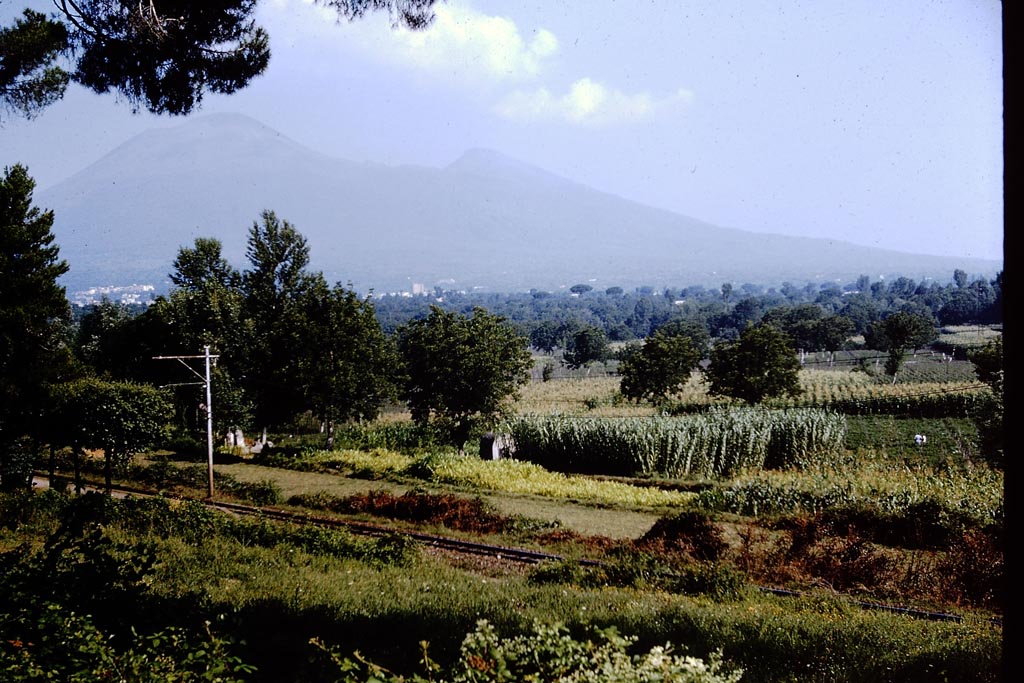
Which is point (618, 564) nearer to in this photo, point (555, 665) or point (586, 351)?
point (555, 665)

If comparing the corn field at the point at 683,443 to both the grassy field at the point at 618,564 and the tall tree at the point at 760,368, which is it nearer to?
the grassy field at the point at 618,564

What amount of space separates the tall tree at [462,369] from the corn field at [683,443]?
2.34 m

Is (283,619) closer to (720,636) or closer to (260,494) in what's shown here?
(720,636)

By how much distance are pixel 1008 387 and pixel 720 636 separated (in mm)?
3997

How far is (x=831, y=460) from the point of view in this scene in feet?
79.3

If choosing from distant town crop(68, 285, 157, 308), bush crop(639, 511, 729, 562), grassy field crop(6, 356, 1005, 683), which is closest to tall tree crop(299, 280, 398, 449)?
grassy field crop(6, 356, 1005, 683)

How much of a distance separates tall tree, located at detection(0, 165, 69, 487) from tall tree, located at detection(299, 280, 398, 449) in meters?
9.07

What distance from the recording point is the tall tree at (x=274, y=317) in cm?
3019

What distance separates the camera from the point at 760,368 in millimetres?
35750

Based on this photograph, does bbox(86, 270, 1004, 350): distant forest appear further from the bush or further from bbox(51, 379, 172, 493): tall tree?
the bush

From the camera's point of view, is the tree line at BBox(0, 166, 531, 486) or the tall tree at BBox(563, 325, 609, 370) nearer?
the tree line at BBox(0, 166, 531, 486)

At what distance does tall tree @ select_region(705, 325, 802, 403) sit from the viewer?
3566 centimetres

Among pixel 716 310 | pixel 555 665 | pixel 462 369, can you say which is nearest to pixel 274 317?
pixel 462 369

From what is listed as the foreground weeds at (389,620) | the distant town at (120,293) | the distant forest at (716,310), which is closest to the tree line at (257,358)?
the foreground weeds at (389,620)
